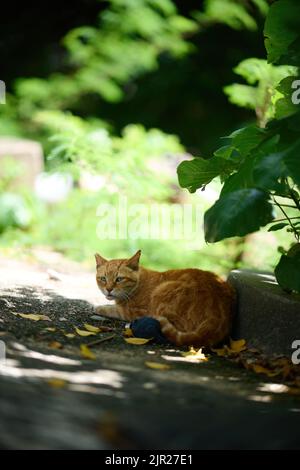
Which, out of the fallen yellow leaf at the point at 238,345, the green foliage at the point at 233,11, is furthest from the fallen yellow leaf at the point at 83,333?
the green foliage at the point at 233,11

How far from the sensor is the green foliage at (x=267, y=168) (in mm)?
2600

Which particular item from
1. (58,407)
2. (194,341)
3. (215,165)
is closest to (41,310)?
(194,341)

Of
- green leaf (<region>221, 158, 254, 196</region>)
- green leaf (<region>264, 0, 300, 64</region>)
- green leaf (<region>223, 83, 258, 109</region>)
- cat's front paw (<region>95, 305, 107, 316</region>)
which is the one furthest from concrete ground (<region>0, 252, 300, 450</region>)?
green leaf (<region>223, 83, 258, 109</region>)

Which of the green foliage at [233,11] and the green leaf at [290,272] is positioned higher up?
the green foliage at [233,11]

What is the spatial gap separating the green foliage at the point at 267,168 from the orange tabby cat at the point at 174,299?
595 millimetres

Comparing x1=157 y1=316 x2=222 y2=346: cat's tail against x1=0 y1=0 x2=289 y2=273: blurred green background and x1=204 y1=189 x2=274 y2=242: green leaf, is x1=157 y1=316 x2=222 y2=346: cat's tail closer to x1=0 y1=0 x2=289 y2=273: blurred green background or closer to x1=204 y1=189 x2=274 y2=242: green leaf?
x1=204 y1=189 x2=274 y2=242: green leaf

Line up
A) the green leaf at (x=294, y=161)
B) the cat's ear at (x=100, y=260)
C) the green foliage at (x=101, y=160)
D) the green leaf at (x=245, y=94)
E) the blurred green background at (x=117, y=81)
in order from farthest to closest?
the blurred green background at (x=117, y=81)
the green foliage at (x=101, y=160)
the green leaf at (x=245, y=94)
the cat's ear at (x=100, y=260)
the green leaf at (x=294, y=161)

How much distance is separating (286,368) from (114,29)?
8802mm

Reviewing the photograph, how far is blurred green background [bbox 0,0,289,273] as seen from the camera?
7574 mm

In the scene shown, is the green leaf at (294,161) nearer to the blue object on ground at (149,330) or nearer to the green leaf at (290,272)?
the green leaf at (290,272)

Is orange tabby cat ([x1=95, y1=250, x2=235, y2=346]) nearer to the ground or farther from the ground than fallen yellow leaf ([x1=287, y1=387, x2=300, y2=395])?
farther from the ground

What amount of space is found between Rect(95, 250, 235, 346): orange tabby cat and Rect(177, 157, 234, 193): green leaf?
2.16 feet

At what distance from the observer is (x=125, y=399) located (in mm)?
2230

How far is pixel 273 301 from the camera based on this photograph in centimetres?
340
